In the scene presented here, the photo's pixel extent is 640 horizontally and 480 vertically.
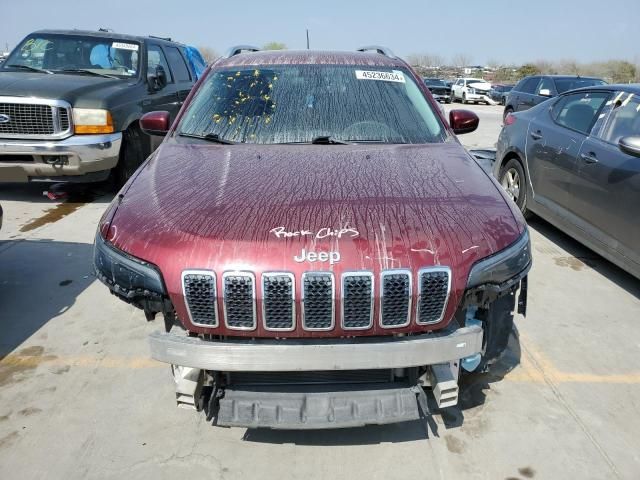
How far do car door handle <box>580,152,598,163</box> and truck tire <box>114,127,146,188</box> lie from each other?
5239 mm

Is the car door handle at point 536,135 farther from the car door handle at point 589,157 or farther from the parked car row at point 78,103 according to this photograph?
the parked car row at point 78,103

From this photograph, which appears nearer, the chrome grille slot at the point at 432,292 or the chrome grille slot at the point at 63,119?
the chrome grille slot at the point at 432,292

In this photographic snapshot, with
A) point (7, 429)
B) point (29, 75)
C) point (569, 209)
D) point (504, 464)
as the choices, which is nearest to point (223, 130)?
point (7, 429)

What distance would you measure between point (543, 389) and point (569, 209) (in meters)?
2.39

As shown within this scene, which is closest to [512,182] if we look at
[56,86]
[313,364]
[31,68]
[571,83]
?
[313,364]

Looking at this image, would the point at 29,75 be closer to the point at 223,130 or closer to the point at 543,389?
the point at 223,130

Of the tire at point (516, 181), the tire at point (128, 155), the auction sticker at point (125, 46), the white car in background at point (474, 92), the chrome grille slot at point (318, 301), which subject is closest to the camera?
the chrome grille slot at point (318, 301)

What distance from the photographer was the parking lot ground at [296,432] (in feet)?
7.44

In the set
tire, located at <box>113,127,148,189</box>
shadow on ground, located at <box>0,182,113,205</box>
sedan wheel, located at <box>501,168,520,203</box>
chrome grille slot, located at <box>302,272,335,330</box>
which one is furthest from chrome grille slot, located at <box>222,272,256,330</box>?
shadow on ground, located at <box>0,182,113,205</box>

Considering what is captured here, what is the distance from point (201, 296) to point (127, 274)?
1.16 feet

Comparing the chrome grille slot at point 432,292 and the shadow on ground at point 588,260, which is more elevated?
the chrome grille slot at point 432,292

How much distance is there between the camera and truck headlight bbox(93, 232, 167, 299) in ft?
6.37

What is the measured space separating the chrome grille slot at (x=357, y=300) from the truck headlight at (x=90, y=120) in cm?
513

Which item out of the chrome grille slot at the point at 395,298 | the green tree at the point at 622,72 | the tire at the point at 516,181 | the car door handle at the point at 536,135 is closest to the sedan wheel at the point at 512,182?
the tire at the point at 516,181
